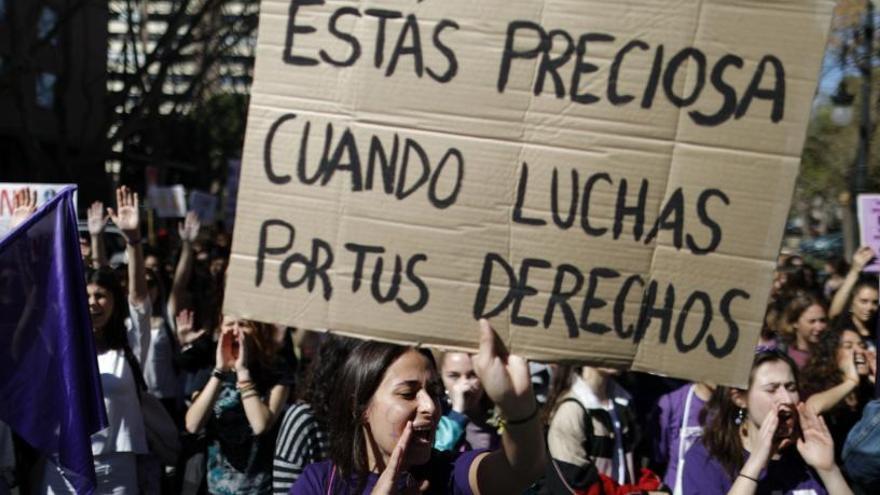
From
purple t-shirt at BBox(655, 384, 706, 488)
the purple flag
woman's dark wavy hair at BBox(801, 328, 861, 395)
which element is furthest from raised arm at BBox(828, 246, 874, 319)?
the purple flag

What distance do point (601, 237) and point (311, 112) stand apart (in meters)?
0.77

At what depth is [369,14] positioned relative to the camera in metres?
3.24

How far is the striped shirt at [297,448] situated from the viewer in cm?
473

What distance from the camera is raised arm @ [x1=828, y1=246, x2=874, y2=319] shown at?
30.4ft

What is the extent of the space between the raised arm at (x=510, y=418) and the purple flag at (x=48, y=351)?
74.2 inches

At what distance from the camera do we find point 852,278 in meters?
9.49

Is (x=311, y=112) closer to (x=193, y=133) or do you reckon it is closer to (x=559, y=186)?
(x=559, y=186)

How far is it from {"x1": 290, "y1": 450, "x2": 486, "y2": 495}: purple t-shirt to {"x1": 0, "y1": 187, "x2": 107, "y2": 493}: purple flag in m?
1.37

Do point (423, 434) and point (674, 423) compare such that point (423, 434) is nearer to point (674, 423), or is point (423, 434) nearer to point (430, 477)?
point (430, 477)

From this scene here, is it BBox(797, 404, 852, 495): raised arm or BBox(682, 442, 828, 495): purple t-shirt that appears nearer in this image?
BBox(797, 404, 852, 495): raised arm

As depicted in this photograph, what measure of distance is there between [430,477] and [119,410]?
2.38m

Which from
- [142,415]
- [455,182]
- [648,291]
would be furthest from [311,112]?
[142,415]

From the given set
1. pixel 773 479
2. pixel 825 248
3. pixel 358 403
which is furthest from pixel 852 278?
pixel 825 248

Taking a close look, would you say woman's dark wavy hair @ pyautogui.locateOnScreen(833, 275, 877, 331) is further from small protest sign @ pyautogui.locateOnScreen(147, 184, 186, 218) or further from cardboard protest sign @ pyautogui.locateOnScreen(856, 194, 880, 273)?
small protest sign @ pyautogui.locateOnScreen(147, 184, 186, 218)
